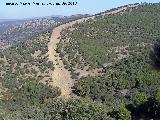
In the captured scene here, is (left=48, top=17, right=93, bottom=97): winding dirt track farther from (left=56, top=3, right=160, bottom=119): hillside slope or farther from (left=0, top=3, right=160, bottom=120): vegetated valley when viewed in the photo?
(left=56, top=3, right=160, bottom=119): hillside slope

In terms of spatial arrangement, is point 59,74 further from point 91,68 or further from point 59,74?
point 91,68

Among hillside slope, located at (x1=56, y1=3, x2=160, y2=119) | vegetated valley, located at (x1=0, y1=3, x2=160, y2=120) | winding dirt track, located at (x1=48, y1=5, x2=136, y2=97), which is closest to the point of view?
vegetated valley, located at (x1=0, y1=3, x2=160, y2=120)

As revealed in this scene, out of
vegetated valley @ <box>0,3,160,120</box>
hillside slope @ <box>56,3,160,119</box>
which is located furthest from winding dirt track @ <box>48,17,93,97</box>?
hillside slope @ <box>56,3,160,119</box>

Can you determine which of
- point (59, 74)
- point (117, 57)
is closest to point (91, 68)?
point (59, 74)

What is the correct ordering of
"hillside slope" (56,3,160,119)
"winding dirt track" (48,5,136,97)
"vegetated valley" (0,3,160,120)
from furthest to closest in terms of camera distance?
"winding dirt track" (48,5,136,97) → "hillside slope" (56,3,160,119) → "vegetated valley" (0,3,160,120)

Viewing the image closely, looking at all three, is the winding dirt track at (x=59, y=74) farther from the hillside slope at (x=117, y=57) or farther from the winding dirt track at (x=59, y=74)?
the hillside slope at (x=117, y=57)

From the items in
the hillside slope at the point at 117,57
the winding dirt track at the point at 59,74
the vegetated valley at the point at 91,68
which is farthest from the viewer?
the winding dirt track at the point at 59,74

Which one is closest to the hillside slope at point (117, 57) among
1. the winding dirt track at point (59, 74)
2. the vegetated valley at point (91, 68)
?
the vegetated valley at point (91, 68)

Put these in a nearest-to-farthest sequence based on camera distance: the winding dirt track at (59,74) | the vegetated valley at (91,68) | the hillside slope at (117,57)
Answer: the vegetated valley at (91,68)
the hillside slope at (117,57)
the winding dirt track at (59,74)

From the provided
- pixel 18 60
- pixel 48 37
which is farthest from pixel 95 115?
pixel 48 37
